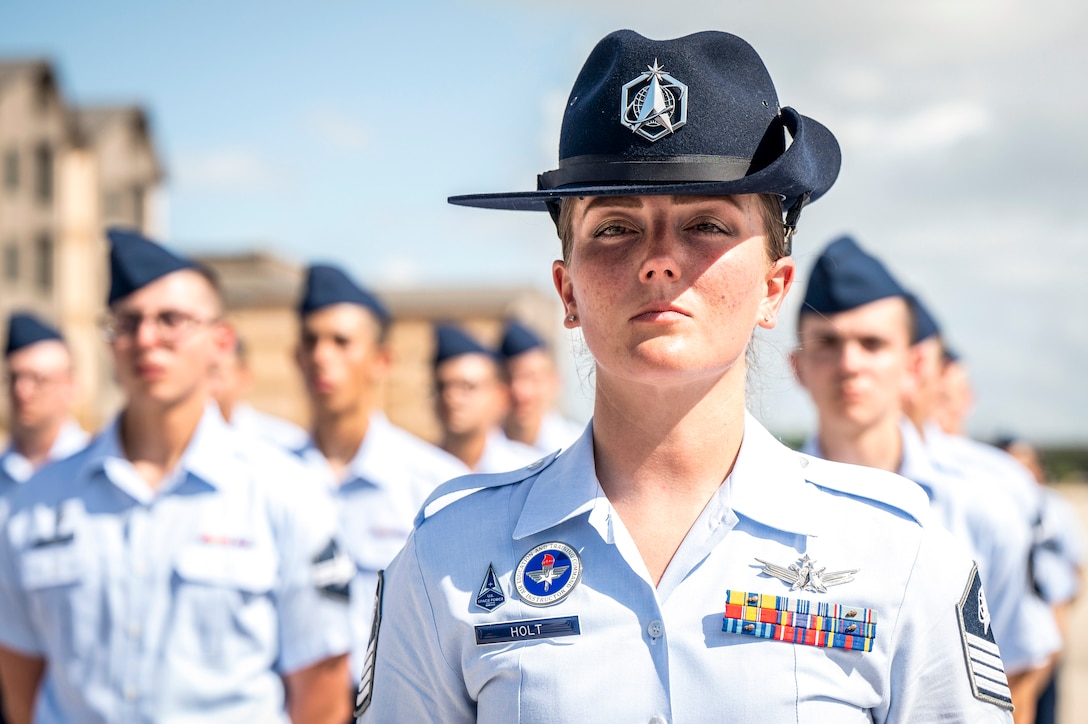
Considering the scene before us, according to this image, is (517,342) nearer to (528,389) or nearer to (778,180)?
(528,389)

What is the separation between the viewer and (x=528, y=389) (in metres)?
9.73

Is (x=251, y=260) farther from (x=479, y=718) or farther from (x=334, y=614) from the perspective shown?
(x=479, y=718)

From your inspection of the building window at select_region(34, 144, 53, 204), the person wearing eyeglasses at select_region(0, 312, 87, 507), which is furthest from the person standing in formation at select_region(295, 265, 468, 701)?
the building window at select_region(34, 144, 53, 204)

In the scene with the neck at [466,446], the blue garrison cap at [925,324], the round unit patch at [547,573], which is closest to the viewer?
the round unit patch at [547,573]

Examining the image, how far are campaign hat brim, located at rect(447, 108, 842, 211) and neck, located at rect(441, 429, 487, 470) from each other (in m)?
5.62

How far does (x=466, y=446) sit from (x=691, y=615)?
5843mm

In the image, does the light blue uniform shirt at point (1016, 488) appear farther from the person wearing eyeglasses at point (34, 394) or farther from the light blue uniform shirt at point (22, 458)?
the person wearing eyeglasses at point (34, 394)

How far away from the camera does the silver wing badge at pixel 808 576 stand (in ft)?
6.98

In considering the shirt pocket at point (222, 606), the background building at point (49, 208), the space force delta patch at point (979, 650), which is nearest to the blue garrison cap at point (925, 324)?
the shirt pocket at point (222, 606)

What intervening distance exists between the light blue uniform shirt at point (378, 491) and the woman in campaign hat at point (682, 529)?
3.49 m

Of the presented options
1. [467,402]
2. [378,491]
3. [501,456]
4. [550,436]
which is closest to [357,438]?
[378,491]

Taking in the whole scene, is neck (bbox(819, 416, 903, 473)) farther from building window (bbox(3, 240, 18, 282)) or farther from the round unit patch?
building window (bbox(3, 240, 18, 282))

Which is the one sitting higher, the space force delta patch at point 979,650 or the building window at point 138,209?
the building window at point 138,209

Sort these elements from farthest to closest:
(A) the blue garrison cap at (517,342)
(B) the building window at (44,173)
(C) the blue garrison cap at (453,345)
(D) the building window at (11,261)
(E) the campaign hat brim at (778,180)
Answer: (B) the building window at (44,173) → (D) the building window at (11,261) → (A) the blue garrison cap at (517,342) → (C) the blue garrison cap at (453,345) → (E) the campaign hat brim at (778,180)
